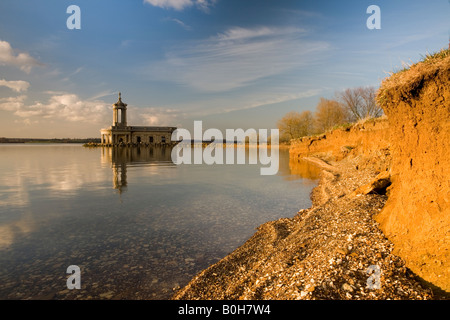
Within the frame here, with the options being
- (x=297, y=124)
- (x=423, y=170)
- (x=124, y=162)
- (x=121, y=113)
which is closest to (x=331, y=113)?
(x=297, y=124)

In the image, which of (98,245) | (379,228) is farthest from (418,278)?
(98,245)

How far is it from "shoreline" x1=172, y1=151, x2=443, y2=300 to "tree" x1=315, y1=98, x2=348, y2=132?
50407mm

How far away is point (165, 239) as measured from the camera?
8023 mm

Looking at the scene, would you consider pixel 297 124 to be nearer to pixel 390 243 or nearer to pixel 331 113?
pixel 331 113

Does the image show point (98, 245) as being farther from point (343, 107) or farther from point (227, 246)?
point (343, 107)

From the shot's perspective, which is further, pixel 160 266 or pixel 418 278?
pixel 160 266

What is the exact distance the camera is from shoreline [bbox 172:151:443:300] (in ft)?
13.2

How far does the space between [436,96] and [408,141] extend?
1232 mm

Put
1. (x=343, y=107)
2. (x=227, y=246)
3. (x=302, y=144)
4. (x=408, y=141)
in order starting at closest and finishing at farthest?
(x=408, y=141)
(x=227, y=246)
(x=302, y=144)
(x=343, y=107)

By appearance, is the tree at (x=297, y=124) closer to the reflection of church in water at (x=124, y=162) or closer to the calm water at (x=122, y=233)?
the reflection of church in water at (x=124, y=162)

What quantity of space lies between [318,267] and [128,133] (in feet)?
336

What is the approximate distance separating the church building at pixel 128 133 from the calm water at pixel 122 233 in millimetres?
82415

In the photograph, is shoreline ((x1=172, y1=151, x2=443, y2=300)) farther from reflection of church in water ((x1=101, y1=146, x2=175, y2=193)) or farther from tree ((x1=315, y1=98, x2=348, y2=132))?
tree ((x1=315, y1=98, x2=348, y2=132))

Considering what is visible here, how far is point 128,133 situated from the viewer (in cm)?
9844
